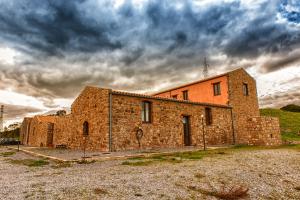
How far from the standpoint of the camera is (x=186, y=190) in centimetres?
534

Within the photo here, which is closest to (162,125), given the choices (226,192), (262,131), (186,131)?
(186,131)

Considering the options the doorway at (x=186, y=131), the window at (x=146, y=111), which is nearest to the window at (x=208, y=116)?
the doorway at (x=186, y=131)

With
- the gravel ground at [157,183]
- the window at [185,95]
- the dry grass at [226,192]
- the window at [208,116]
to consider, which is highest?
the window at [185,95]

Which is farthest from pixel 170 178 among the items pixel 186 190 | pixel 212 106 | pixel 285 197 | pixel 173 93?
pixel 173 93

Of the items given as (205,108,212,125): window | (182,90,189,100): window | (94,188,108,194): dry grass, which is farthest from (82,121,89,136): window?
(182,90,189,100): window

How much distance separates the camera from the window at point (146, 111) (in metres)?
15.7

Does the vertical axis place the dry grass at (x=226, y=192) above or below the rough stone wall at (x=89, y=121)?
below

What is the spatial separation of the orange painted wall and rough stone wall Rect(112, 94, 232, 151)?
72.0 inches

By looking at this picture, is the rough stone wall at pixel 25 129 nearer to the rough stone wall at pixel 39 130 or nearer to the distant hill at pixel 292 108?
the rough stone wall at pixel 39 130

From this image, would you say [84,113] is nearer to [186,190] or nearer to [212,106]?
[212,106]

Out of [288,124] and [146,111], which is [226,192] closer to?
[146,111]

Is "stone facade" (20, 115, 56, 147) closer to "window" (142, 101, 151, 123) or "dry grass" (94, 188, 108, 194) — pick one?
"window" (142, 101, 151, 123)

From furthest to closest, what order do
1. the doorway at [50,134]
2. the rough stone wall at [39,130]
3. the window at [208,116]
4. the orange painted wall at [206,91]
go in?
the rough stone wall at [39,130]
the doorway at [50,134]
the orange painted wall at [206,91]
the window at [208,116]

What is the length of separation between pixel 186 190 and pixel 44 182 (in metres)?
3.31
